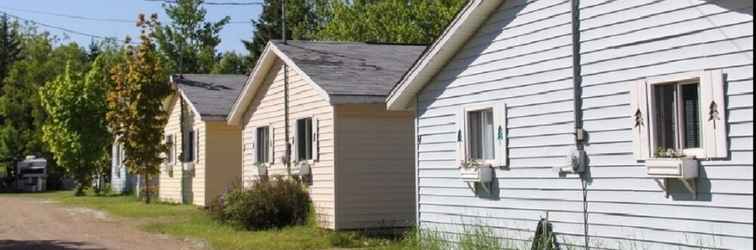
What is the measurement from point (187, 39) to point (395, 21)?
1981cm

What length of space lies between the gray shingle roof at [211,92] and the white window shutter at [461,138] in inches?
548

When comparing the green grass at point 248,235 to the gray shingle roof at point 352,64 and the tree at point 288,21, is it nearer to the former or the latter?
the gray shingle roof at point 352,64

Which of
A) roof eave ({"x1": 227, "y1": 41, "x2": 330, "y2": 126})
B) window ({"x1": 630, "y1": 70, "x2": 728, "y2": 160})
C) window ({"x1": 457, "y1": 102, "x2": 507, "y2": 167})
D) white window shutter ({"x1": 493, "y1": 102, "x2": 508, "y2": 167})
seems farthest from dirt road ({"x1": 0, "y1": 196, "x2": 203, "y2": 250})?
window ({"x1": 630, "y1": 70, "x2": 728, "y2": 160})

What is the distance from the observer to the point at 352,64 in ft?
61.3

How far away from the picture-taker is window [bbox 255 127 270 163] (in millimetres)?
21125

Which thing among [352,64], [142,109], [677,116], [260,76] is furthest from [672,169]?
[142,109]

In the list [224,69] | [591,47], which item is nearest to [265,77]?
[591,47]

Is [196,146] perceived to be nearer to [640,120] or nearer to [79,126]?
[79,126]

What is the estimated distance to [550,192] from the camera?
1111cm

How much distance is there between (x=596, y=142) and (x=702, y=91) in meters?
1.72

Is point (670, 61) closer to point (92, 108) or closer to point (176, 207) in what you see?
point (176, 207)

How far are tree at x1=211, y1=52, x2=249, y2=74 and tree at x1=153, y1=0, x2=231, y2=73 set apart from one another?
2.27 feet

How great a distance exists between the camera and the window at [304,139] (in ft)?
60.5

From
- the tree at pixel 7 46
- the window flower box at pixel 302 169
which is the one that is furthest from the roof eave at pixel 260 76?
the tree at pixel 7 46
